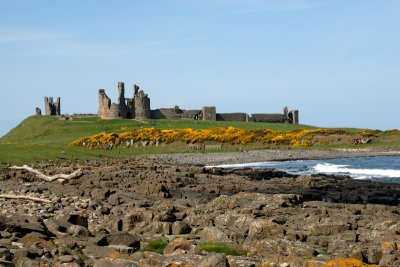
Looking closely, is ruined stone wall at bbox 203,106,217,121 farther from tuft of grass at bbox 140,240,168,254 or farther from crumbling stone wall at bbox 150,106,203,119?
tuft of grass at bbox 140,240,168,254

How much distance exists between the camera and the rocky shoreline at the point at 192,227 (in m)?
12.0

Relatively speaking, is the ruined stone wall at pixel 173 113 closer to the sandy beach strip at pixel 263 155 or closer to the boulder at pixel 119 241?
the sandy beach strip at pixel 263 155

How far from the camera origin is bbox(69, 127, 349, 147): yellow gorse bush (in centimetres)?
7988

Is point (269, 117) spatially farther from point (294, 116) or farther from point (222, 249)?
point (222, 249)

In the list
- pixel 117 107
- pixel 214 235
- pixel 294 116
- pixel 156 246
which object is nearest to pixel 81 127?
pixel 117 107

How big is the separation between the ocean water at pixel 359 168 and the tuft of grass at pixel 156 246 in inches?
1123

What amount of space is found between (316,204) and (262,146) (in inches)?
2228

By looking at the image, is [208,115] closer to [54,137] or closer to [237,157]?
[54,137]

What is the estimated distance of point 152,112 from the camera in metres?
115

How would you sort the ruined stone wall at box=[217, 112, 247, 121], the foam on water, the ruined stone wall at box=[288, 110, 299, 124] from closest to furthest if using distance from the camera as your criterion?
the foam on water
the ruined stone wall at box=[217, 112, 247, 121]
the ruined stone wall at box=[288, 110, 299, 124]

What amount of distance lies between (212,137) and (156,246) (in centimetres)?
6638

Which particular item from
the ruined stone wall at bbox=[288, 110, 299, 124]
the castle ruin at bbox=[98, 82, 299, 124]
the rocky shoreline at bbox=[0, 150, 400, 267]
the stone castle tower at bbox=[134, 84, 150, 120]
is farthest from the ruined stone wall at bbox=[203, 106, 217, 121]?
the rocky shoreline at bbox=[0, 150, 400, 267]

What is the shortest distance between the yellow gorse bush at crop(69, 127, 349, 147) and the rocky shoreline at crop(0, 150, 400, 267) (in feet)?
159

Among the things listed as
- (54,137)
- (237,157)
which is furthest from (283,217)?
(54,137)
